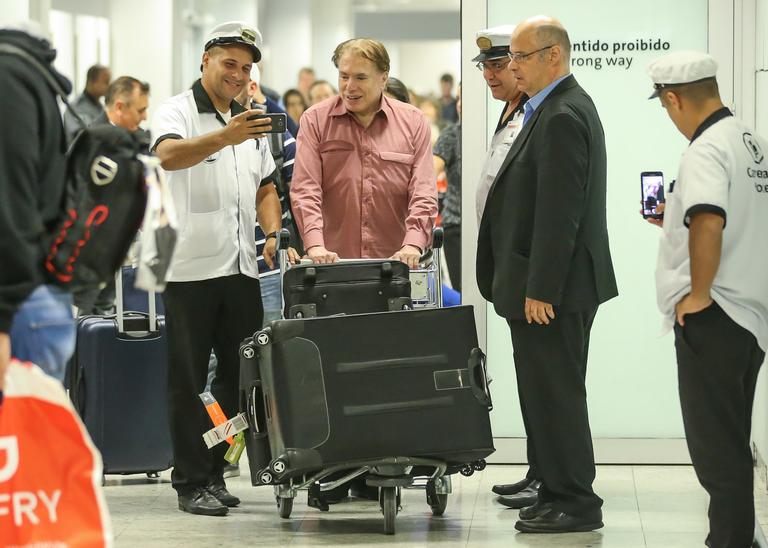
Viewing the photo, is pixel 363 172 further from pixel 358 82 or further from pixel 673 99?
pixel 673 99

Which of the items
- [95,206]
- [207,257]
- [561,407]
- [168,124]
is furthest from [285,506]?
[95,206]

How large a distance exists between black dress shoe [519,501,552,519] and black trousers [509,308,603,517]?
0.11 feet

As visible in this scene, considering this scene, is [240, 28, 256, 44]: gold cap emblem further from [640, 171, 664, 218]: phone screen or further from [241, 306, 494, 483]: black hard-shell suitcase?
[640, 171, 664, 218]: phone screen

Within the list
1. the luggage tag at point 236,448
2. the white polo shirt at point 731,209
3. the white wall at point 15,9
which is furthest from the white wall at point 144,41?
the white polo shirt at point 731,209

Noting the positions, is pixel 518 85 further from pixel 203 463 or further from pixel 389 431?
→ pixel 203 463

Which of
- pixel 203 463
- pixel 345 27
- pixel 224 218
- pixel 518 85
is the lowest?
pixel 203 463

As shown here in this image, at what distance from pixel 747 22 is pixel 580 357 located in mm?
2084

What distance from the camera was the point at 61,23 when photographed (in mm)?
15555

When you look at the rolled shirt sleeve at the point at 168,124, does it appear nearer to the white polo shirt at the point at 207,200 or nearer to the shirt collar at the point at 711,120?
→ the white polo shirt at the point at 207,200

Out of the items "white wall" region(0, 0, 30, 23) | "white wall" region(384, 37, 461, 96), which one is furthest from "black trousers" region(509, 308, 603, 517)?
"white wall" region(384, 37, 461, 96)

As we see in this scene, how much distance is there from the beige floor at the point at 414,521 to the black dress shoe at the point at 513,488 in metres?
0.05

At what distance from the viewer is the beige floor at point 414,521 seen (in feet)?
15.0

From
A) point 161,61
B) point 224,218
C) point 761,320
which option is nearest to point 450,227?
point 224,218

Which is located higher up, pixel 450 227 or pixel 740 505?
pixel 450 227
